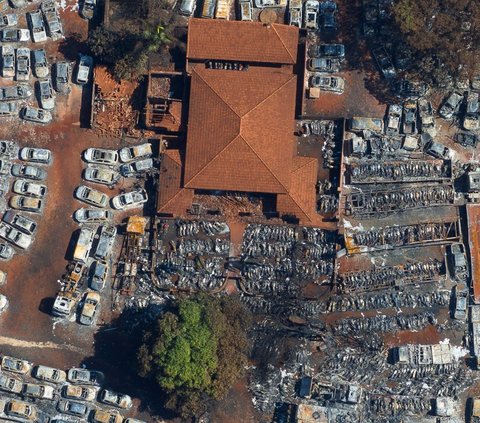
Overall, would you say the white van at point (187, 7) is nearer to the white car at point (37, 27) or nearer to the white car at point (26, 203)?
the white car at point (37, 27)

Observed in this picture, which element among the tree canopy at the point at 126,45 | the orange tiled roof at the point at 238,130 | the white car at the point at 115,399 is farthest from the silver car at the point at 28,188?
the white car at the point at 115,399

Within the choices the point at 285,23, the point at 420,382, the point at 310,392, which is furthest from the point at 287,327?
the point at 285,23

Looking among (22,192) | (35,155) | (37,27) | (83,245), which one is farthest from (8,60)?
(83,245)

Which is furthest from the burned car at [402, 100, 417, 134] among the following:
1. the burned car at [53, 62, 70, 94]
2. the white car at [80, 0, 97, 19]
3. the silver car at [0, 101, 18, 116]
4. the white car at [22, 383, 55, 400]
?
the white car at [22, 383, 55, 400]

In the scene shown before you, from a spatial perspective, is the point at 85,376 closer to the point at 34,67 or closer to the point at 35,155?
the point at 35,155

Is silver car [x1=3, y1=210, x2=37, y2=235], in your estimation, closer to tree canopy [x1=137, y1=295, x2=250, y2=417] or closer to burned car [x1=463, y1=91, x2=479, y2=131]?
tree canopy [x1=137, y1=295, x2=250, y2=417]

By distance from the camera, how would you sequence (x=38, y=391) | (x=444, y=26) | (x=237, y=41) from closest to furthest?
1. (x=444, y=26)
2. (x=38, y=391)
3. (x=237, y=41)

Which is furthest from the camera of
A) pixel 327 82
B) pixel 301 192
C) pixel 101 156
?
pixel 327 82
